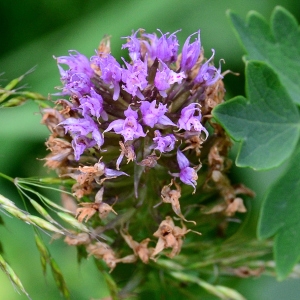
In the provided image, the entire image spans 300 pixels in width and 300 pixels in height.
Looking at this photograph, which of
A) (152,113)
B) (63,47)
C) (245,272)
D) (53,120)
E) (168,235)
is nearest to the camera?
(152,113)

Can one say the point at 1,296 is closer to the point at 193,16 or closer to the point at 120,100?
the point at 120,100

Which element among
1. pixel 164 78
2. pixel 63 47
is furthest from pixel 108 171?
pixel 63 47

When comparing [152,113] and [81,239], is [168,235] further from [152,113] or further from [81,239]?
[152,113]

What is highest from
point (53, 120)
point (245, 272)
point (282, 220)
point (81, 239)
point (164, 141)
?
point (53, 120)

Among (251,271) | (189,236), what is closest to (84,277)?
(189,236)

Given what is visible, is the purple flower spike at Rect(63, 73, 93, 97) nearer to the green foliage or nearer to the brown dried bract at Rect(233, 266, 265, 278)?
the green foliage

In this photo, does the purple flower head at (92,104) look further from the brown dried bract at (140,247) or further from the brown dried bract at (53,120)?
the brown dried bract at (140,247)

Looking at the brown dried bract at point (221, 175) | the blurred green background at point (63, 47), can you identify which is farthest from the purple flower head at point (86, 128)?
the blurred green background at point (63, 47)
